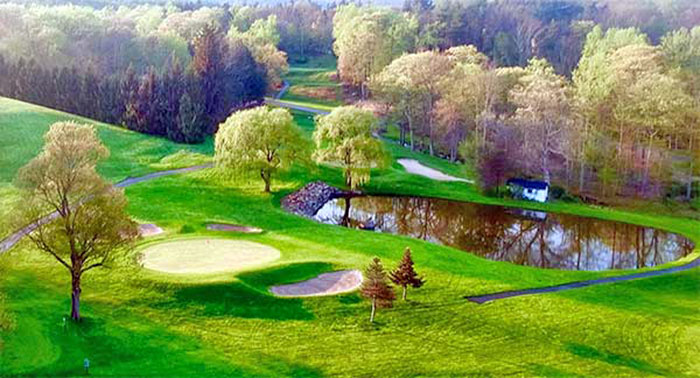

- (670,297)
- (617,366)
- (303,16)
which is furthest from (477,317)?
(303,16)

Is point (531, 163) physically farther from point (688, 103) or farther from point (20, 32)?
point (20, 32)

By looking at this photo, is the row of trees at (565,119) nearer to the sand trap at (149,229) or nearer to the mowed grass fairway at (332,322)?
the mowed grass fairway at (332,322)

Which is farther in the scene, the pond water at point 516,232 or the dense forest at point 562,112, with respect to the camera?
the dense forest at point 562,112

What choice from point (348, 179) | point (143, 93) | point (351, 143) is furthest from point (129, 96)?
point (351, 143)

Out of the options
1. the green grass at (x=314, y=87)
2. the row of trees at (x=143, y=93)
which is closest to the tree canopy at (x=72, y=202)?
the row of trees at (x=143, y=93)

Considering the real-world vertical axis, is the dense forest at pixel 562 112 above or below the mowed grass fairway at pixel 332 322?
above
